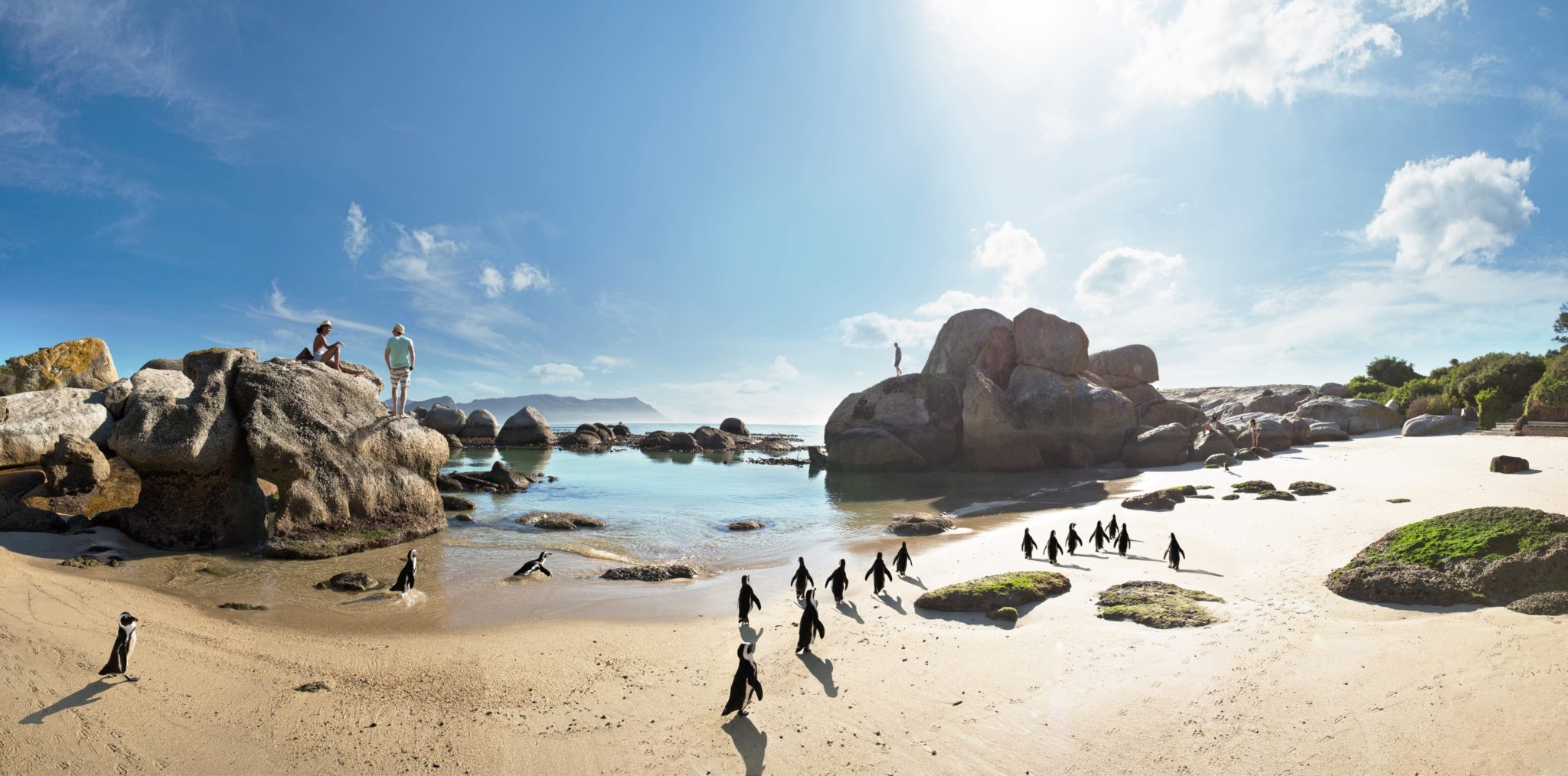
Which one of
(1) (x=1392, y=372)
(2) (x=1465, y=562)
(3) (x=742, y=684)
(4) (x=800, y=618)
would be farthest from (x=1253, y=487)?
(1) (x=1392, y=372)

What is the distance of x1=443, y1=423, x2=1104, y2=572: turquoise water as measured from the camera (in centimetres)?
1608

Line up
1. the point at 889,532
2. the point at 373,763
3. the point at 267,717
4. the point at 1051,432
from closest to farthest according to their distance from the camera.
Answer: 1. the point at 373,763
2. the point at 267,717
3. the point at 889,532
4. the point at 1051,432

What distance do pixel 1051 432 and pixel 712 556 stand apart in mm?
21803

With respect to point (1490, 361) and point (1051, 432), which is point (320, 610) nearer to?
point (1051, 432)

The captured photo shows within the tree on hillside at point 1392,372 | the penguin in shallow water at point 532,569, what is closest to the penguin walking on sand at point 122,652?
A: the penguin in shallow water at point 532,569

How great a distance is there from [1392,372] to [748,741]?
229ft

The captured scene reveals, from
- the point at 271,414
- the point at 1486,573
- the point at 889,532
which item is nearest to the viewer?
the point at 1486,573

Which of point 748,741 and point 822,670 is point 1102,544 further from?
point 748,741

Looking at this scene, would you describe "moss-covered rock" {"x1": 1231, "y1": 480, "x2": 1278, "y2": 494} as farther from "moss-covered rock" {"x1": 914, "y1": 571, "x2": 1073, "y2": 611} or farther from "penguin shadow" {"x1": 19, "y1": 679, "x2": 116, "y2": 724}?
"penguin shadow" {"x1": 19, "y1": 679, "x2": 116, "y2": 724}

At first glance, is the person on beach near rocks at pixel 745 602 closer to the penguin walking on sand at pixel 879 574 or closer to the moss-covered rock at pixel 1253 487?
the penguin walking on sand at pixel 879 574

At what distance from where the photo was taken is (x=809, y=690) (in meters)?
6.71

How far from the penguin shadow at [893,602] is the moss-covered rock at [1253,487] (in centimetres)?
1337

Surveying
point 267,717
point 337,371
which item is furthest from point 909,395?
point 267,717

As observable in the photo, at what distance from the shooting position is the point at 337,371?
14.6m
